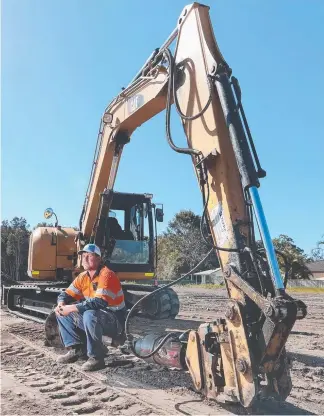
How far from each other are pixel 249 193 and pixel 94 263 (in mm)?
2451

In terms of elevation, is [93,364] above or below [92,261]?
below

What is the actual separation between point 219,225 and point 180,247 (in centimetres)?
4353

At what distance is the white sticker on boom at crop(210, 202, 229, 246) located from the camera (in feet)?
13.0

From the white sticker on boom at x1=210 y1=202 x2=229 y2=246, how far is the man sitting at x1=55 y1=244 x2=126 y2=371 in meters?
1.67

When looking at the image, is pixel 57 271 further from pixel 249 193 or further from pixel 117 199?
pixel 249 193

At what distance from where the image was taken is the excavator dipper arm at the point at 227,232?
10.9ft

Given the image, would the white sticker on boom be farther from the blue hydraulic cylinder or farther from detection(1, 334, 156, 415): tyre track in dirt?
detection(1, 334, 156, 415): tyre track in dirt

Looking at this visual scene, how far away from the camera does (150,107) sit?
605 centimetres

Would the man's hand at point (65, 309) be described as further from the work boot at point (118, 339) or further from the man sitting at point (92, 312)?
the work boot at point (118, 339)

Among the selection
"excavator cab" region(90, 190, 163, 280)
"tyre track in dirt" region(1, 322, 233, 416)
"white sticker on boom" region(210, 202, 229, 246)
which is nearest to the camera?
"tyre track in dirt" region(1, 322, 233, 416)

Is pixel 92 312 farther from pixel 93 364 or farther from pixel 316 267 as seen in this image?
pixel 316 267

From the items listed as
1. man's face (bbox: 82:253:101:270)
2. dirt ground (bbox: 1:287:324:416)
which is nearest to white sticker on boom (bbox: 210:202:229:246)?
dirt ground (bbox: 1:287:324:416)

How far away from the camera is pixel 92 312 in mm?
4898

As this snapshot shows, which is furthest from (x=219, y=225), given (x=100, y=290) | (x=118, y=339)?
(x=118, y=339)
